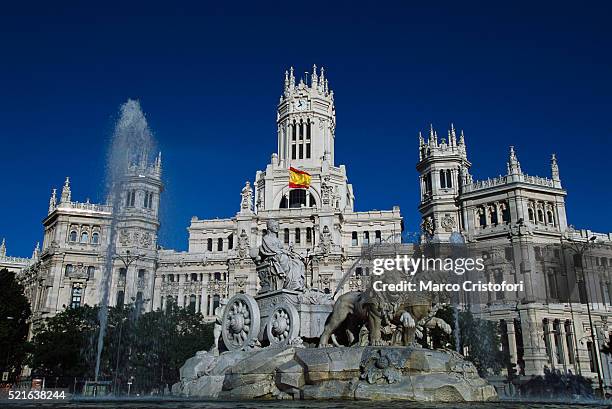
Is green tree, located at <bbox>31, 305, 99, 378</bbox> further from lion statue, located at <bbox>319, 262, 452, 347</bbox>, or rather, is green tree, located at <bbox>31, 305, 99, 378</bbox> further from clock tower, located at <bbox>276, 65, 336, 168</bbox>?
clock tower, located at <bbox>276, 65, 336, 168</bbox>

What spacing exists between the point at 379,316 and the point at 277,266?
14.2ft

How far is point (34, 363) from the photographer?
45.5m

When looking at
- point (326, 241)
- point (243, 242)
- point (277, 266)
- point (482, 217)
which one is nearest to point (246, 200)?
point (243, 242)

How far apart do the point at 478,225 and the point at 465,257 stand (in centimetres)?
553

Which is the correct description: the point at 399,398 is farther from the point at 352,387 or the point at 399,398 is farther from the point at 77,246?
the point at 77,246

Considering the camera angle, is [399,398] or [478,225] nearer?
[399,398]

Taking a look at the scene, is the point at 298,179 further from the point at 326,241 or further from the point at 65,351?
the point at 65,351

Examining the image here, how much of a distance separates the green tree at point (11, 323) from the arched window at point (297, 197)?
144ft

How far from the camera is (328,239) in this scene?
72.5 m

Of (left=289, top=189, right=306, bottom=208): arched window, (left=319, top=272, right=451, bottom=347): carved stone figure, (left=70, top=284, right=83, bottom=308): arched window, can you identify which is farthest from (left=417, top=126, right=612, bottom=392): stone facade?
(left=70, top=284, right=83, bottom=308): arched window

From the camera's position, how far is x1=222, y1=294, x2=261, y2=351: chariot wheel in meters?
17.2

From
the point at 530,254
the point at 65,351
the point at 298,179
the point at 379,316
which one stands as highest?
the point at 298,179

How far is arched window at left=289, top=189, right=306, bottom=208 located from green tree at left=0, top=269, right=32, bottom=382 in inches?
1726

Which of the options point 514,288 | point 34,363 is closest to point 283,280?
point 34,363
